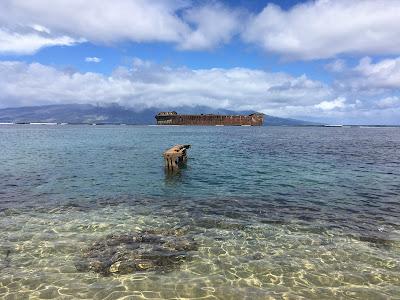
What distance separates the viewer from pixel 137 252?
12.3 m

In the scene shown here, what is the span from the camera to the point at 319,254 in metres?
12.5

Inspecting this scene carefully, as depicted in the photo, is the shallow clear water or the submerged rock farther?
the submerged rock

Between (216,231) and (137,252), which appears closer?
(137,252)

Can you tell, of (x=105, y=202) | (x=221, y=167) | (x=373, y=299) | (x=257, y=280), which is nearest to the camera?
(x=373, y=299)

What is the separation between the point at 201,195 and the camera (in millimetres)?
21734

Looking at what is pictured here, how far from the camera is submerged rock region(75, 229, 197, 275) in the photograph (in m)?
11.2

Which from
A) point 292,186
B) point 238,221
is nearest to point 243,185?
point 292,186

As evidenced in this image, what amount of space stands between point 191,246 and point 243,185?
484 inches

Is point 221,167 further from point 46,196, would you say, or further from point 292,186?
point 46,196

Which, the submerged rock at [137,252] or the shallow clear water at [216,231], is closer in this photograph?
the shallow clear water at [216,231]

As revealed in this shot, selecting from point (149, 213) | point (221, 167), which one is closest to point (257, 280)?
point (149, 213)

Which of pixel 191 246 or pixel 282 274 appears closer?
pixel 282 274

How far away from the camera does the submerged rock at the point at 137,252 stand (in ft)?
36.6

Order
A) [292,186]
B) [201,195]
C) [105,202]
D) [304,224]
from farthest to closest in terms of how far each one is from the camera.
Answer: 1. [292,186]
2. [201,195]
3. [105,202]
4. [304,224]
